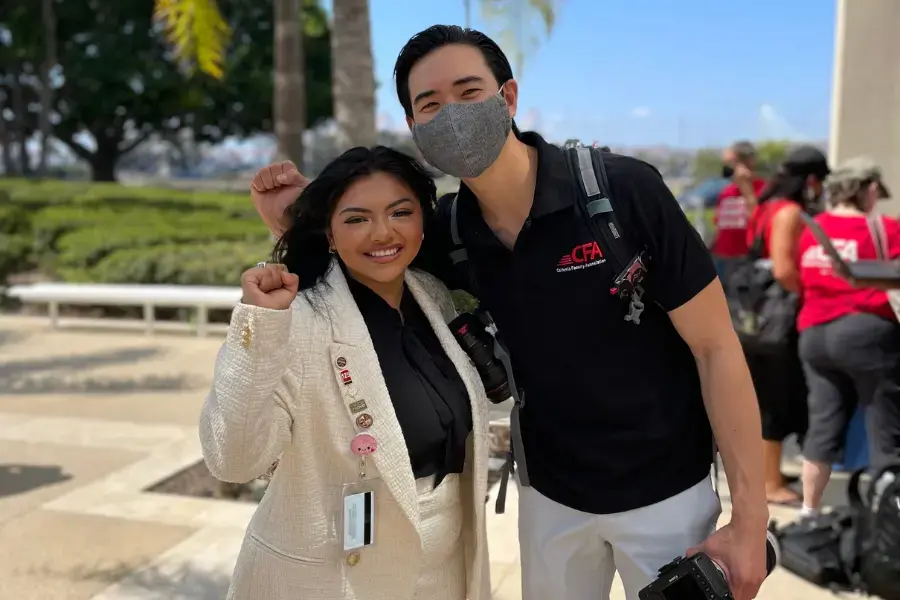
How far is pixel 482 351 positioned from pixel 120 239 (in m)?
11.6

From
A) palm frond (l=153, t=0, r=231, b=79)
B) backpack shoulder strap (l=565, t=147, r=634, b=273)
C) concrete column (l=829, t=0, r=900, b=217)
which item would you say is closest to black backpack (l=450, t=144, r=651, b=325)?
backpack shoulder strap (l=565, t=147, r=634, b=273)

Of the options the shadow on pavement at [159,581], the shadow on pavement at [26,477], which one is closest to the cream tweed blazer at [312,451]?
the shadow on pavement at [159,581]

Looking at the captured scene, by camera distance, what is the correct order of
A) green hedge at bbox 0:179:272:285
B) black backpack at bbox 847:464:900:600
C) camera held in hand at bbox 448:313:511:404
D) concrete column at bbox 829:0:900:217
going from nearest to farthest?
1. camera held in hand at bbox 448:313:511:404
2. black backpack at bbox 847:464:900:600
3. concrete column at bbox 829:0:900:217
4. green hedge at bbox 0:179:272:285

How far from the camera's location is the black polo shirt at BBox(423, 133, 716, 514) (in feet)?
5.67

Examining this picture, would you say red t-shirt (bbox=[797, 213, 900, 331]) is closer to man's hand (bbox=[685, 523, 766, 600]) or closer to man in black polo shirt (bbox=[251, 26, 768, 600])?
man in black polo shirt (bbox=[251, 26, 768, 600])

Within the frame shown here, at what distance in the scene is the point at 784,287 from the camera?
4430 mm

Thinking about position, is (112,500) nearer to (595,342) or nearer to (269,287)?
(269,287)

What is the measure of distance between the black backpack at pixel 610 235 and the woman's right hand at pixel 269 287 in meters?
0.64

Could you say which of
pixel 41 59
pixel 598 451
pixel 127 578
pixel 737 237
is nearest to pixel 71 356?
pixel 127 578

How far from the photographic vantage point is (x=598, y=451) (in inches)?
73.3

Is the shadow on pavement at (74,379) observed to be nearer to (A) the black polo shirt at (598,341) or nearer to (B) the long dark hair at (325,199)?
(B) the long dark hair at (325,199)

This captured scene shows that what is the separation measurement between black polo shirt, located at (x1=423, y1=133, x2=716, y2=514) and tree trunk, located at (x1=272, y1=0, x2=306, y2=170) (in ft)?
18.6

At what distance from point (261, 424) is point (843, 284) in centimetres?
325

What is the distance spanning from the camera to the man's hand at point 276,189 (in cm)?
222
